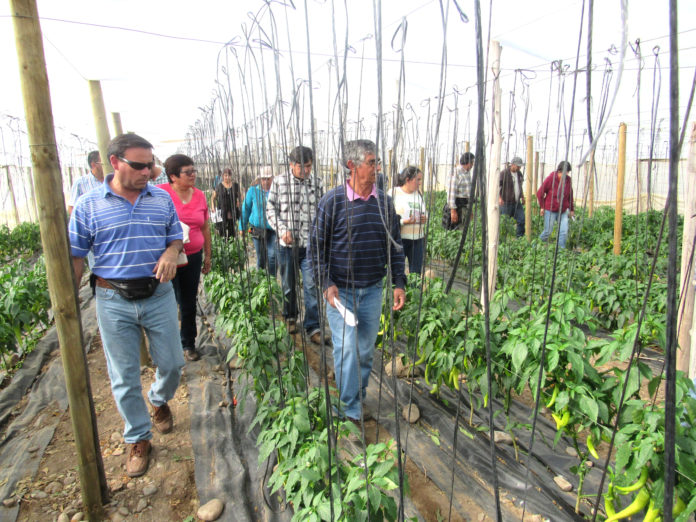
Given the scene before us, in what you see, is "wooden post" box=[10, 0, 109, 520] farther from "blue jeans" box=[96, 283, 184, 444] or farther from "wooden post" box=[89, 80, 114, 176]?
"wooden post" box=[89, 80, 114, 176]

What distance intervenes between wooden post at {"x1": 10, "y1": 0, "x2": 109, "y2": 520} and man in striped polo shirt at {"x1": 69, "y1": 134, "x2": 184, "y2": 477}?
24cm

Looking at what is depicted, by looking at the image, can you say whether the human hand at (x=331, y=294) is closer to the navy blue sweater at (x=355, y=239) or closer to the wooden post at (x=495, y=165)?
the navy blue sweater at (x=355, y=239)

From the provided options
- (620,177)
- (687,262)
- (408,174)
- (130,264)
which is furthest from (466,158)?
(130,264)

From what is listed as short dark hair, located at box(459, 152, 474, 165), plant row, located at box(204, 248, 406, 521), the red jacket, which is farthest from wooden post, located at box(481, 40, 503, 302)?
the red jacket

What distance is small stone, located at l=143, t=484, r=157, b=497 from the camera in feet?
6.63

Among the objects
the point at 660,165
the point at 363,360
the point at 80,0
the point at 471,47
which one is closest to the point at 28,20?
the point at 80,0

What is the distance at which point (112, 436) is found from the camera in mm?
2473

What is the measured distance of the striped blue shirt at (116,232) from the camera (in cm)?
188

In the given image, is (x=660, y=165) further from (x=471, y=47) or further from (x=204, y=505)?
(x=204, y=505)

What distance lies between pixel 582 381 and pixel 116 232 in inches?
82.8

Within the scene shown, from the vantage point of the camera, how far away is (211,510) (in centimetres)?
190

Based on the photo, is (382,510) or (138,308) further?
(138,308)

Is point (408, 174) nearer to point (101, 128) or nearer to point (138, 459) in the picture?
point (101, 128)

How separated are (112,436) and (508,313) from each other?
236cm
